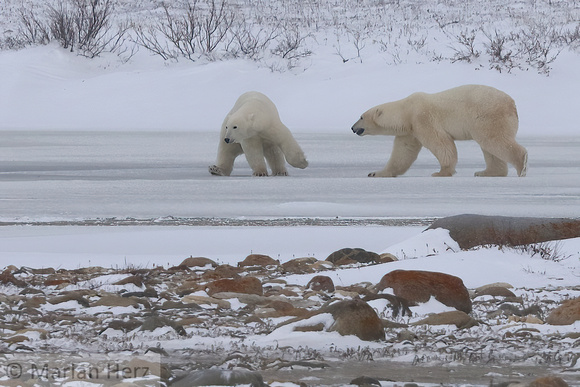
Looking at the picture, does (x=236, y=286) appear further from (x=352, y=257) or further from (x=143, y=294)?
(x=352, y=257)

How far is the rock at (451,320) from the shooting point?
3.79 m

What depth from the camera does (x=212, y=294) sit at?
172 inches

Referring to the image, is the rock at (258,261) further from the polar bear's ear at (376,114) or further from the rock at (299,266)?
the polar bear's ear at (376,114)

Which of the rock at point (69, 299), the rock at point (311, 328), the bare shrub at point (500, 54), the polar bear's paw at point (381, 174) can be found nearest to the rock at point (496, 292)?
the rock at point (311, 328)

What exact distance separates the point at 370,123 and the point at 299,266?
235 inches

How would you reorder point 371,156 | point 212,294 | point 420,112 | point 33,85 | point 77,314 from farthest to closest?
point 33,85
point 371,156
point 420,112
point 212,294
point 77,314

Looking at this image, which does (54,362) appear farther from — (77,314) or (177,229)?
(177,229)

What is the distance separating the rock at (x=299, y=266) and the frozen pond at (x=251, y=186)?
232 centimetres

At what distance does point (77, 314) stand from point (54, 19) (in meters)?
21.0

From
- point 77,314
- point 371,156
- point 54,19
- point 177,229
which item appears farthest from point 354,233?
point 54,19

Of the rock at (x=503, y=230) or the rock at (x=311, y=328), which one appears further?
the rock at (x=503, y=230)

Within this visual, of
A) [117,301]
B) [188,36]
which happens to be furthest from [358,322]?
[188,36]

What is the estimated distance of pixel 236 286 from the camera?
4445 millimetres

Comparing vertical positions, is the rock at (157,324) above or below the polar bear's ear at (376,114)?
below
